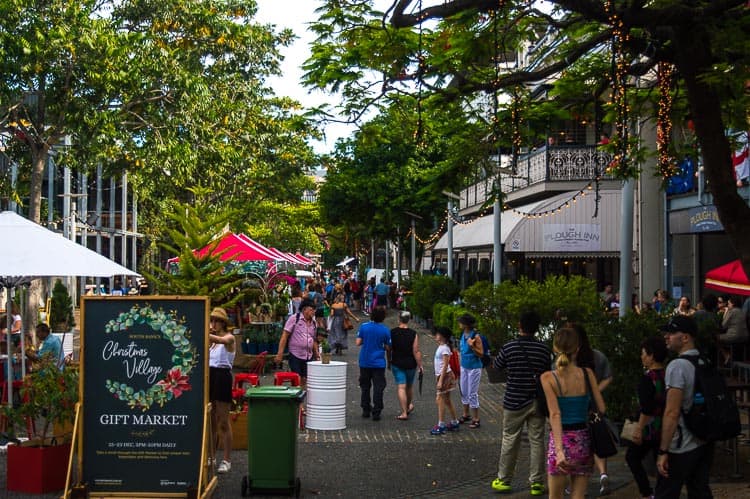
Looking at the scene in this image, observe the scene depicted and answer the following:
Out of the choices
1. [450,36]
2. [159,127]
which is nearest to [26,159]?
[159,127]

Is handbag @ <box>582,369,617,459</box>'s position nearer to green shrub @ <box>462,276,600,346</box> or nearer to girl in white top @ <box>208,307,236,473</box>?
girl in white top @ <box>208,307,236,473</box>

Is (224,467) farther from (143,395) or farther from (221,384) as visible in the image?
(143,395)

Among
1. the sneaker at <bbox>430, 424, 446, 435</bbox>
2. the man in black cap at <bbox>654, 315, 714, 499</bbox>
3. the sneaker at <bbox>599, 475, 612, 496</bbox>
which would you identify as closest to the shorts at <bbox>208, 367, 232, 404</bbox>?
the sneaker at <bbox>430, 424, 446, 435</bbox>

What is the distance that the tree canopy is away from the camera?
30.7ft

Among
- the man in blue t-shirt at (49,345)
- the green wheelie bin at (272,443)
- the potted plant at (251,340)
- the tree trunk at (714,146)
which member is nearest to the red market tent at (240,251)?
the potted plant at (251,340)

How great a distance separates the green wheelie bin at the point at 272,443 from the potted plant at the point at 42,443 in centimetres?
176

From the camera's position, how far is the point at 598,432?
24.2ft

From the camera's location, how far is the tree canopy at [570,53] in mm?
9352

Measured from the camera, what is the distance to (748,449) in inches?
448

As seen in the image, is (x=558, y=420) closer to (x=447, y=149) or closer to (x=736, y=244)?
(x=736, y=244)

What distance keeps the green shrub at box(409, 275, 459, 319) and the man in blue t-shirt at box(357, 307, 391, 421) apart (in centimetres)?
1681

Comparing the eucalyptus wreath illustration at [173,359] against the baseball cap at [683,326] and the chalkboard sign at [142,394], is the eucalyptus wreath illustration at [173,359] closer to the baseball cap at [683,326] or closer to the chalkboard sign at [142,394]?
the chalkboard sign at [142,394]

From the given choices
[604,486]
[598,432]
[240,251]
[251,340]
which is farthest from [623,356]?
[240,251]

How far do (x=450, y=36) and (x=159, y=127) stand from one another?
14.8 metres
